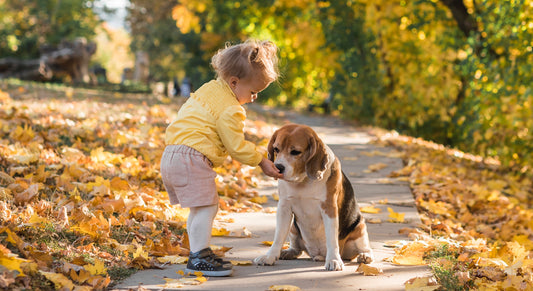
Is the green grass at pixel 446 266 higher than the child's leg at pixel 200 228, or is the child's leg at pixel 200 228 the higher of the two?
the child's leg at pixel 200 228

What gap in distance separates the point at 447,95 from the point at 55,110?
844 cm

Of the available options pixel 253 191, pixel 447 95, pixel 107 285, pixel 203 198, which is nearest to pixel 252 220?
pixel 253 191

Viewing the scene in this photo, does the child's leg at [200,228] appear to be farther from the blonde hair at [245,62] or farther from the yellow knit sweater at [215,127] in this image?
the blonde hair at [245,62]

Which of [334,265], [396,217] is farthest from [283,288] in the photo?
[396,217]

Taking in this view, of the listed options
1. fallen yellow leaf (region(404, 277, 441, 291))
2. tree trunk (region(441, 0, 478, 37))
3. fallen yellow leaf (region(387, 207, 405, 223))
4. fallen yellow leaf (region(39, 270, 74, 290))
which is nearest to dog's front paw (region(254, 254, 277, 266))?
fallen yellow leaf (region(404, 277, 441, 291))

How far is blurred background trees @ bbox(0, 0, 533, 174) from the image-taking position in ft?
33.5

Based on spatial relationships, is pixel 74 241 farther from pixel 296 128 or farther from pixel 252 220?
pixel 252 220

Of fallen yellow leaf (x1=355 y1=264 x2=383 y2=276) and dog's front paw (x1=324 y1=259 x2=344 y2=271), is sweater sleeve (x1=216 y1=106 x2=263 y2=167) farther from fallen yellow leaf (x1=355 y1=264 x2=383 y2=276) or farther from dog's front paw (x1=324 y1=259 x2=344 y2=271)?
fallen yellow leaf (x1=355 y1=264 x2=383 y2=276)

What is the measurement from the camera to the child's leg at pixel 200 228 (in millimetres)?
3768

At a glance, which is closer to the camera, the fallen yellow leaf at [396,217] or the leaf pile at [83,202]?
the leaf pile at [83,202]

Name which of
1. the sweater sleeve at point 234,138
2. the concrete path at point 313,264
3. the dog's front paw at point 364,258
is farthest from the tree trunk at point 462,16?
the sweater sleeve at point 234,138

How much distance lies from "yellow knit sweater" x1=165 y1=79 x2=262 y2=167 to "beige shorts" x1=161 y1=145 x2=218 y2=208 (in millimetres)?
55

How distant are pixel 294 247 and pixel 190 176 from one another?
1.11 m

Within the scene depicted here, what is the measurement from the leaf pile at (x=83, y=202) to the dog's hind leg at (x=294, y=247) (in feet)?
2.44
